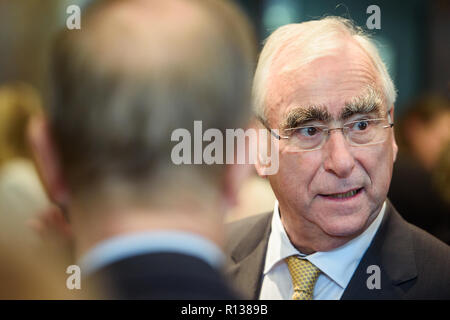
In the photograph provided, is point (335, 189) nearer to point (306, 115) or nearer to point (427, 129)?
point (306, 115)

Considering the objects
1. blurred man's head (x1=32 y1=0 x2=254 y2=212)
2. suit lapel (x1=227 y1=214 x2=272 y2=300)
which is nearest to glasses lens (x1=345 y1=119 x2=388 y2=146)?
suit lapel (x1=227 y1=214 x2=272 y2=300)

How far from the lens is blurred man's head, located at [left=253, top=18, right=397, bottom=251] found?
1.33m

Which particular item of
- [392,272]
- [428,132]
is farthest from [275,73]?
[428,132]

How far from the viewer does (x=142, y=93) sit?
75 centimetres

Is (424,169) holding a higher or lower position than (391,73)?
lower

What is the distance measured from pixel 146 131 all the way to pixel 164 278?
0.18 m

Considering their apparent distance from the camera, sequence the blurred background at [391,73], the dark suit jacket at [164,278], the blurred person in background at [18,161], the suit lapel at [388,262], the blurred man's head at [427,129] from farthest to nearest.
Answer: the blurred man's head at [427,129]
the blurred person in background at [18,161]
the blurred background at [391,73]
the suit lapel at [388,262]
the dark suit jacket at [164,278]

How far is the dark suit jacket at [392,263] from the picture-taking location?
1.30 metres

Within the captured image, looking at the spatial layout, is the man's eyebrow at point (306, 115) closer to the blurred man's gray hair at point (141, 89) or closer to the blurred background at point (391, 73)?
the blurred background at point (391, 73)

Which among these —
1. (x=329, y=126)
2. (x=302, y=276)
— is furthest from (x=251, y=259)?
(x=329, y=126)

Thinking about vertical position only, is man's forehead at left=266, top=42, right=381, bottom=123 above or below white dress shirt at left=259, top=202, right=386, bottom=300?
above

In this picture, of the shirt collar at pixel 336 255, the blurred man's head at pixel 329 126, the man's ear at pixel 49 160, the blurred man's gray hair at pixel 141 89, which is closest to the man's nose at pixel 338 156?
the blurred man's head at pixel 329 126

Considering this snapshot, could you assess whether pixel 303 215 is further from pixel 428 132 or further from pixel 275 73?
pixel 428 132

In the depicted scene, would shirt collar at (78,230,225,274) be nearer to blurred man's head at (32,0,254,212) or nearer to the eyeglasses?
blurred man's head at (32,0,254,212)
